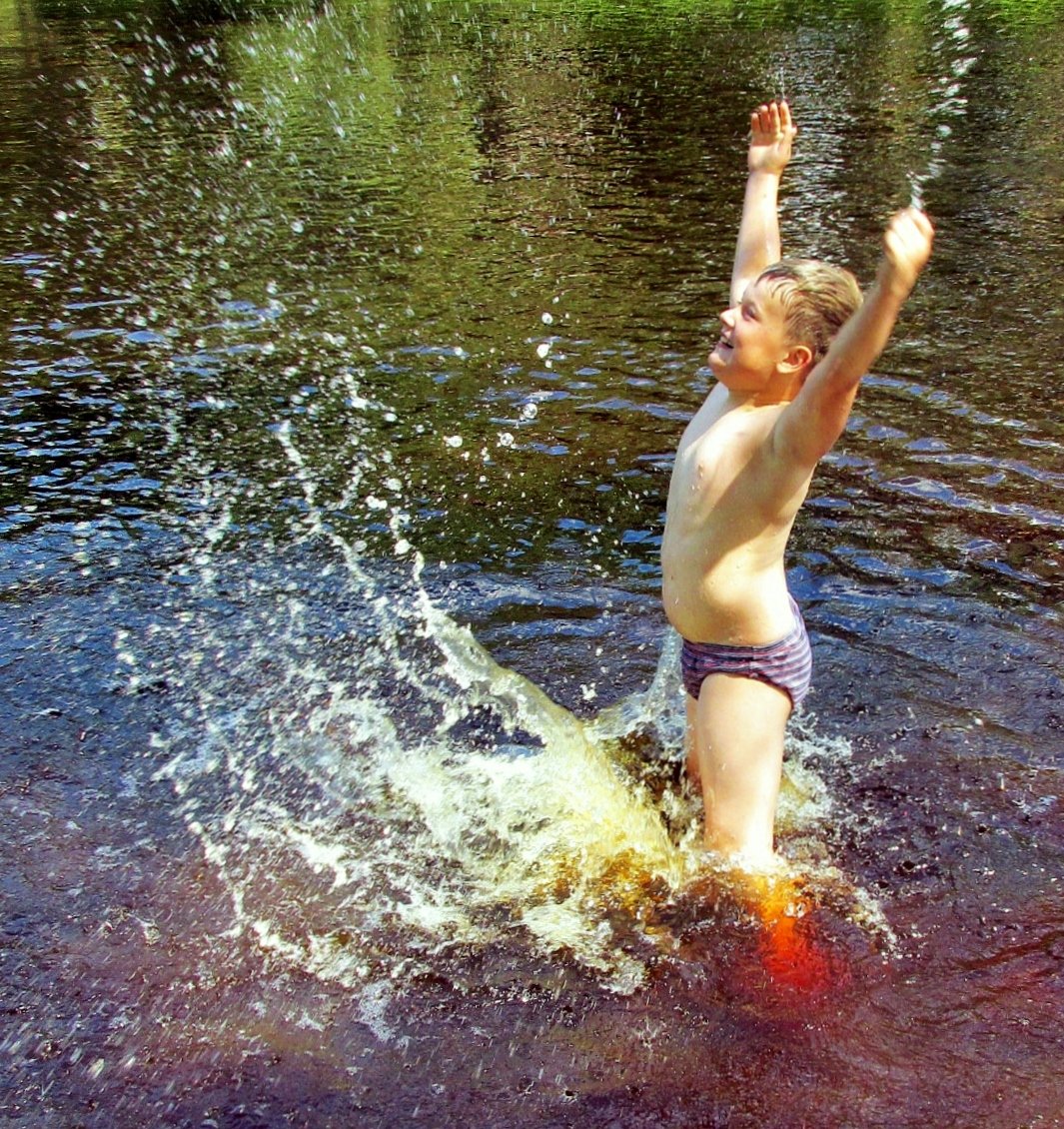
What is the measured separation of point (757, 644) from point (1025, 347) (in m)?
4.70

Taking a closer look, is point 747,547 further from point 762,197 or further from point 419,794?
point 419,794

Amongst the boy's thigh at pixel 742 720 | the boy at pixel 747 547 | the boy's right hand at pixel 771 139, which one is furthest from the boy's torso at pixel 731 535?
the boy's right hand at pixel 771 139

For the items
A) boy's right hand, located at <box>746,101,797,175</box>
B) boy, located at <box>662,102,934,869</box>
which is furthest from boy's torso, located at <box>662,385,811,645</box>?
boy's right hand, located at <box>746,101,797,175</box>

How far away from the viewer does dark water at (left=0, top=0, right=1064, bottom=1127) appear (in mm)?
2830

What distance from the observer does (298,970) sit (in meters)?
3.05

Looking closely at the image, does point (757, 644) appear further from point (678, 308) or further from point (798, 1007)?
point (678, 308)

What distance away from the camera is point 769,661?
3.25 m

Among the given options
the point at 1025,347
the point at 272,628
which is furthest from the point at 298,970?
the point at 1025,347

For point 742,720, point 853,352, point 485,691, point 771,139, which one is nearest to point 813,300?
point 853,352

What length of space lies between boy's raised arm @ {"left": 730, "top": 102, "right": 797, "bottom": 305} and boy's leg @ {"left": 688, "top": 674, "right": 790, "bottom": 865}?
113 centimetres

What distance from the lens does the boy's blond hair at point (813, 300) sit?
311 centimetres

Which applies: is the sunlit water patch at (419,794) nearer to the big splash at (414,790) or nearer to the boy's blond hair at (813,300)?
the big splash at (414,790)

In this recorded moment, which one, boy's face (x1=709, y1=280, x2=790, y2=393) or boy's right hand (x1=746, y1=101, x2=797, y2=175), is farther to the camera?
boy's right hand (x1=746, y1=101, x2=797, y2=175)

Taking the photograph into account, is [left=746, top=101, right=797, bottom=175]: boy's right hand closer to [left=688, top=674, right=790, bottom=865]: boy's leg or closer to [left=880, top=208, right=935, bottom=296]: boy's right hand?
[left=880, top=208, right=935, bottom=296]: boy's right hand
